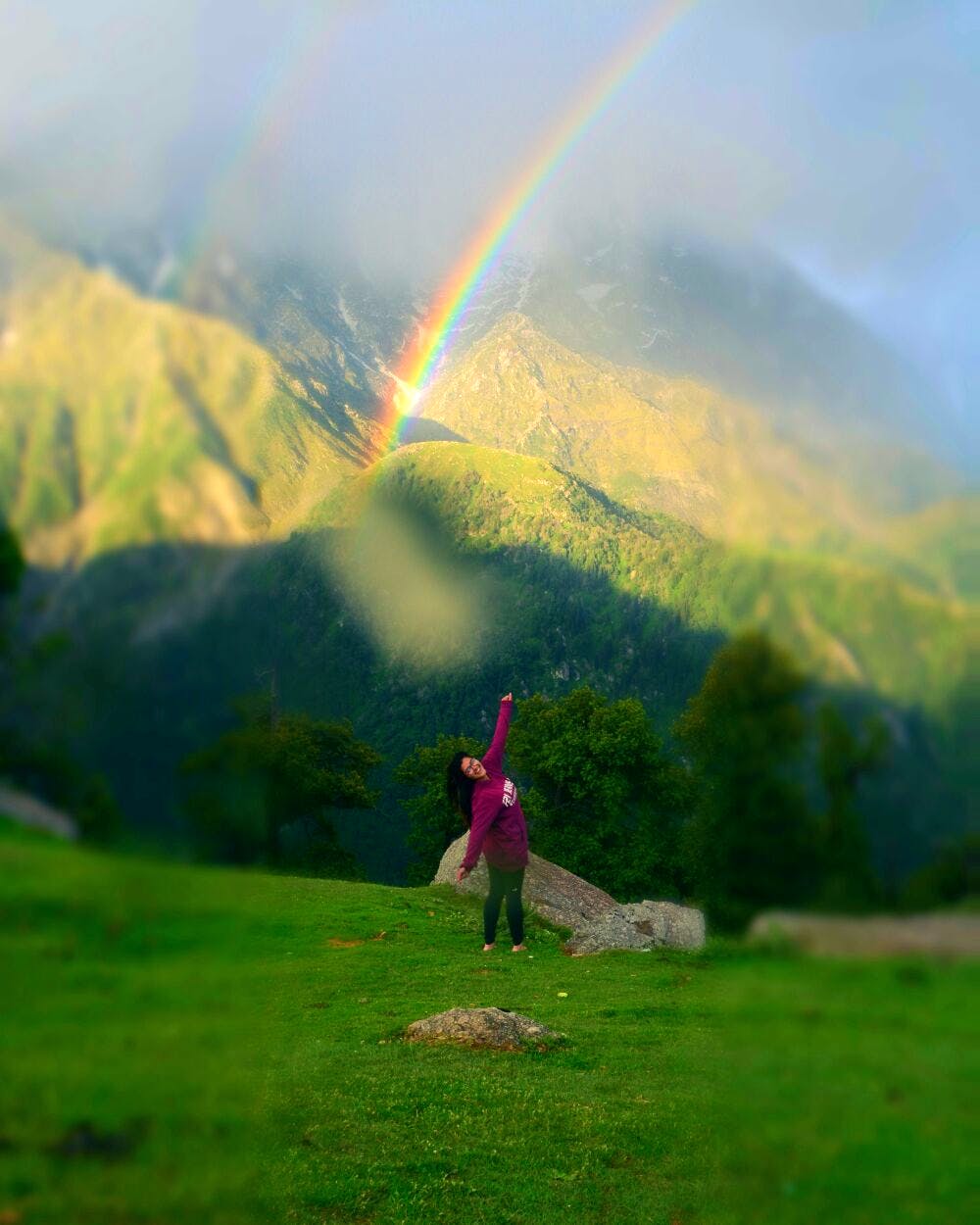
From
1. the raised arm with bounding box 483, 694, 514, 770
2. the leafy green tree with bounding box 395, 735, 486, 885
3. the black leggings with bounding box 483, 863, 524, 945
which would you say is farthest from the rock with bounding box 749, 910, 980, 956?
the leafy green tree with bounding box 395, 735, 486, 885

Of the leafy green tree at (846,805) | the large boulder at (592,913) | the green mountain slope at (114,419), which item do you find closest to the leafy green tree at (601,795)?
the large boulder at (592,913)

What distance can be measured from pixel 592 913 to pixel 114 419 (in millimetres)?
32149

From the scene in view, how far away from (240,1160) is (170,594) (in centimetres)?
116

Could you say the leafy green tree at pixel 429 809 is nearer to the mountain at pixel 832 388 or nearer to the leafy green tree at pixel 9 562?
the mountain at pixel 832 388

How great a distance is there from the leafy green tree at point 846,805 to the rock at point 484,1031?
12.9 m

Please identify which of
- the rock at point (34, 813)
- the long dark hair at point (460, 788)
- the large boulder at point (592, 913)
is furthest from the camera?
the large boulder at point (592, 913)

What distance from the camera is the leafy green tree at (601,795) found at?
51281mm

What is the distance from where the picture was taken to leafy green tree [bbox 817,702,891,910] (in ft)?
7.18

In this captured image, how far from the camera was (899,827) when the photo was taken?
2.20 m

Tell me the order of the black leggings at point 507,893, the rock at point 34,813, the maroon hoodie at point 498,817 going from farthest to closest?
the black leggings at point 507,893 < the maroon hoodie at point 498,817 < the rock at point 34,813

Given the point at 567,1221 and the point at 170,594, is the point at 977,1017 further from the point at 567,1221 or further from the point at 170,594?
the point at 567,1221

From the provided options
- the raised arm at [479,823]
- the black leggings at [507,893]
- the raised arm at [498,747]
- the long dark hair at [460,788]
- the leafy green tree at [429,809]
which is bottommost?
the leafy green tree at [429,809]

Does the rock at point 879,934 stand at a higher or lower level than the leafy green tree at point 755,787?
lower

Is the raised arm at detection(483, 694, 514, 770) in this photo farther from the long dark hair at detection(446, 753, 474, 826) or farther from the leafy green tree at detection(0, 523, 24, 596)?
the leafy green tree at detection(0, 523, 24, 596)
